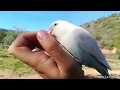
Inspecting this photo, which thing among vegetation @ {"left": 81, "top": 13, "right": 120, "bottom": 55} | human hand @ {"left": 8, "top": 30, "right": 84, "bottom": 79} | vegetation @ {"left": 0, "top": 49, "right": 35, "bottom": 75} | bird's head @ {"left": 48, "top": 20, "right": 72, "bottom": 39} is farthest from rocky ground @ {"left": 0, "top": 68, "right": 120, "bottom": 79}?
human hand @ {"left": 8, "top": 30, "right": 84, "bottom": 79}

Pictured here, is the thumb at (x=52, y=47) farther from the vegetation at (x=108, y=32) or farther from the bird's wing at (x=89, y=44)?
the vegetation at (x=108, y=32)

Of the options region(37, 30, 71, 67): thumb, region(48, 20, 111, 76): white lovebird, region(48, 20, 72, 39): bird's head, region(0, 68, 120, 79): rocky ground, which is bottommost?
region(0, 68, 120, 79): rocky ground

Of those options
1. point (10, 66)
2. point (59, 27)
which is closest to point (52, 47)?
point (59, 27)

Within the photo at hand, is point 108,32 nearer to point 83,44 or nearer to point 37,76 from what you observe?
point 83,44

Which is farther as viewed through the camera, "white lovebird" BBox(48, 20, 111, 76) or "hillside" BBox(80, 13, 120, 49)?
"hillside" BBox(80, 13, 120, 49)

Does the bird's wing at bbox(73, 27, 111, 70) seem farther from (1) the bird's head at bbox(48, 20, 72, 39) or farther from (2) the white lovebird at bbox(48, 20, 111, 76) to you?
Result: (1) the bird's head at bbox(48, 20, 72, 39)
